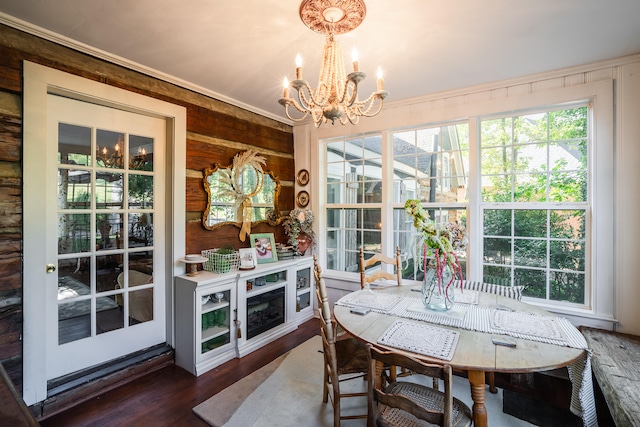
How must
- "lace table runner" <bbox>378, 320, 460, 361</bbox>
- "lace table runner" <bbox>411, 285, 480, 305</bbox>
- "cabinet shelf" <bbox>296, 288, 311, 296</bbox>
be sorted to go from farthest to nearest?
"cabinet shelf" <bbox>296, 288, 311, 296</bbox>
"lace table runner" <bbox>411, 285, 480, 305</bbox>
"lace table runner" <bbox>378, 320, 460, 361</bbox>

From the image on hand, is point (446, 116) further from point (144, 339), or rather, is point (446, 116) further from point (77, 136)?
point (144, 339)

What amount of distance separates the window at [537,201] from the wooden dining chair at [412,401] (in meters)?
1.81

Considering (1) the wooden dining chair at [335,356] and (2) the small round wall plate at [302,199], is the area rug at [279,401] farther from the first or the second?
(2) the small round wall plate at [302,199]

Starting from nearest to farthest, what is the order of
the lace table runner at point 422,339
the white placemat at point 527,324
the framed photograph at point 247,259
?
the lace table runner at point 422,339
the white placemat at point 527,324
the framed photograph at point 247,259

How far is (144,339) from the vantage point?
259cm

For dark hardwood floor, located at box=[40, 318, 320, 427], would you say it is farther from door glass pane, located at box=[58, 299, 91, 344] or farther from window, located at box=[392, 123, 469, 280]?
window, located at box=[392, 123, 469, 280]

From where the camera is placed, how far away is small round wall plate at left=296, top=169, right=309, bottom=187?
394cm

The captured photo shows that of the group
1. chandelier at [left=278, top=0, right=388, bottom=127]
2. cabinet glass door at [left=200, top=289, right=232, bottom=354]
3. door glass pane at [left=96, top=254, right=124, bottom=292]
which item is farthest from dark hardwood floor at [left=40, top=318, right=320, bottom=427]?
chandelier at [left=278, top=0, right=388, bottom=127]

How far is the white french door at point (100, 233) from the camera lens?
84.1 inches

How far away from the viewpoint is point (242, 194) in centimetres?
329

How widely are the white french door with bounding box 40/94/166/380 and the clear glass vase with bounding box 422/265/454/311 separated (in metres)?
2.32

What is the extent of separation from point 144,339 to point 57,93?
2.09 meters

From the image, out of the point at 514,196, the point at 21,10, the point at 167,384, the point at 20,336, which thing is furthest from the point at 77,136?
the point at 514,196

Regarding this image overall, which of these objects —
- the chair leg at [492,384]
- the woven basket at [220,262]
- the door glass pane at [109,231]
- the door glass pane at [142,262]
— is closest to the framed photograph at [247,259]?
the woven basket at [220,262]
